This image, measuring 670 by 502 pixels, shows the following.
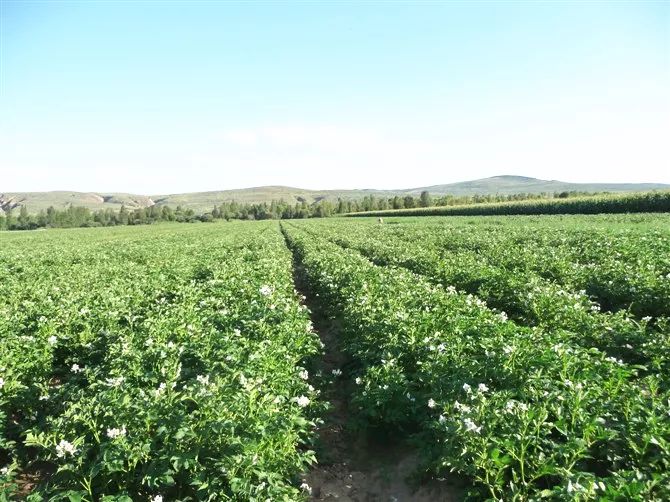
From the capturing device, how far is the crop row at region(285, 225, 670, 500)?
11.5 feet

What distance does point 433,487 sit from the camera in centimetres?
464

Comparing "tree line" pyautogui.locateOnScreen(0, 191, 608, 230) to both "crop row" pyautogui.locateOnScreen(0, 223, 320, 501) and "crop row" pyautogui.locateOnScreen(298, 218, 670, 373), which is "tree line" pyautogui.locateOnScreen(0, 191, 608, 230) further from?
"crop row" pyautogui.locateOnScreen(0, 223, 320, 501)

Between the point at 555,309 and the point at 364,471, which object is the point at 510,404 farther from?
the point at 555,309

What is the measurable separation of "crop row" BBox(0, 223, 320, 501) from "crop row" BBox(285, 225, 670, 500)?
49.0 inches

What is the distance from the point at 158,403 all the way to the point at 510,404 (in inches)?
138

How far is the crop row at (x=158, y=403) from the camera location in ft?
12.4

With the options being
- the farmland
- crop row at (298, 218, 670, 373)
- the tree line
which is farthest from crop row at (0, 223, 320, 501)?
the tree line

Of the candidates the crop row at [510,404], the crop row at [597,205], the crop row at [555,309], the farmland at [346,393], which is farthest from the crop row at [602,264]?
the crop row at [597,205]

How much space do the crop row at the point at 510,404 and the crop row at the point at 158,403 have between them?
124 cm

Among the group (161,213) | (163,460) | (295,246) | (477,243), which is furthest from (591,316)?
(161,213)

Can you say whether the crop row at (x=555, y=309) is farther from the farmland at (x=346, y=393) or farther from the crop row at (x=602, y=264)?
the crop row at (x=602, y=264)

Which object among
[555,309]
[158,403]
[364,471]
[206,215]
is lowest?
[364,471]

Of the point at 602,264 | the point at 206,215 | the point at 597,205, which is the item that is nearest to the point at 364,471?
the point at 602,264

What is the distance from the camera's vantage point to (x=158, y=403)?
14.2ft
